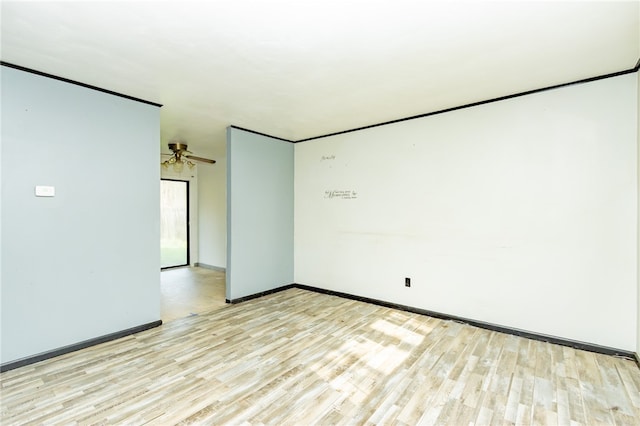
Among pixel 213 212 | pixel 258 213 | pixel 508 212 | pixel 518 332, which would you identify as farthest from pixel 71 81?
→ pixel 518 332

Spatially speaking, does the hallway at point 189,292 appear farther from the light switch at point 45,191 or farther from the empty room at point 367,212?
the light switch at point 45,191

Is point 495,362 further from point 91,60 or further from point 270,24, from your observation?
point 91,60

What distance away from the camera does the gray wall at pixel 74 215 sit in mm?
2535

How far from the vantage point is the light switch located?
8.70 ft

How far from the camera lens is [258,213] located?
4676 millimetres

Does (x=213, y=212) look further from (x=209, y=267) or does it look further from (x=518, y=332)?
(x=518, y=332)

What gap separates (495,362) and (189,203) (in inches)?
262

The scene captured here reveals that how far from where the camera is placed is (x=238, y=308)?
161 inches

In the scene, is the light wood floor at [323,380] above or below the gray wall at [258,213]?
below

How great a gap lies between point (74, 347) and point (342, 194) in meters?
3.60

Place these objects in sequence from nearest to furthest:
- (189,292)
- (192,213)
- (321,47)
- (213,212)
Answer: (321,47) → (189,292) → (213,212) → (192,213)

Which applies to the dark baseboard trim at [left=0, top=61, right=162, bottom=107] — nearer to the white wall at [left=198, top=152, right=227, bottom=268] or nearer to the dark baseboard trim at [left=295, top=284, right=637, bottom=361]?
the white wall at [left=198, top=152, right=227, bottom=268]

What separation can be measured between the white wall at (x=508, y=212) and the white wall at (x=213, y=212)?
317 centimetres

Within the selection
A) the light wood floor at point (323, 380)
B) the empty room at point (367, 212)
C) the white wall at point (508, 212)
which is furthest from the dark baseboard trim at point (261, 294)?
the white wall at point (508, 212)
